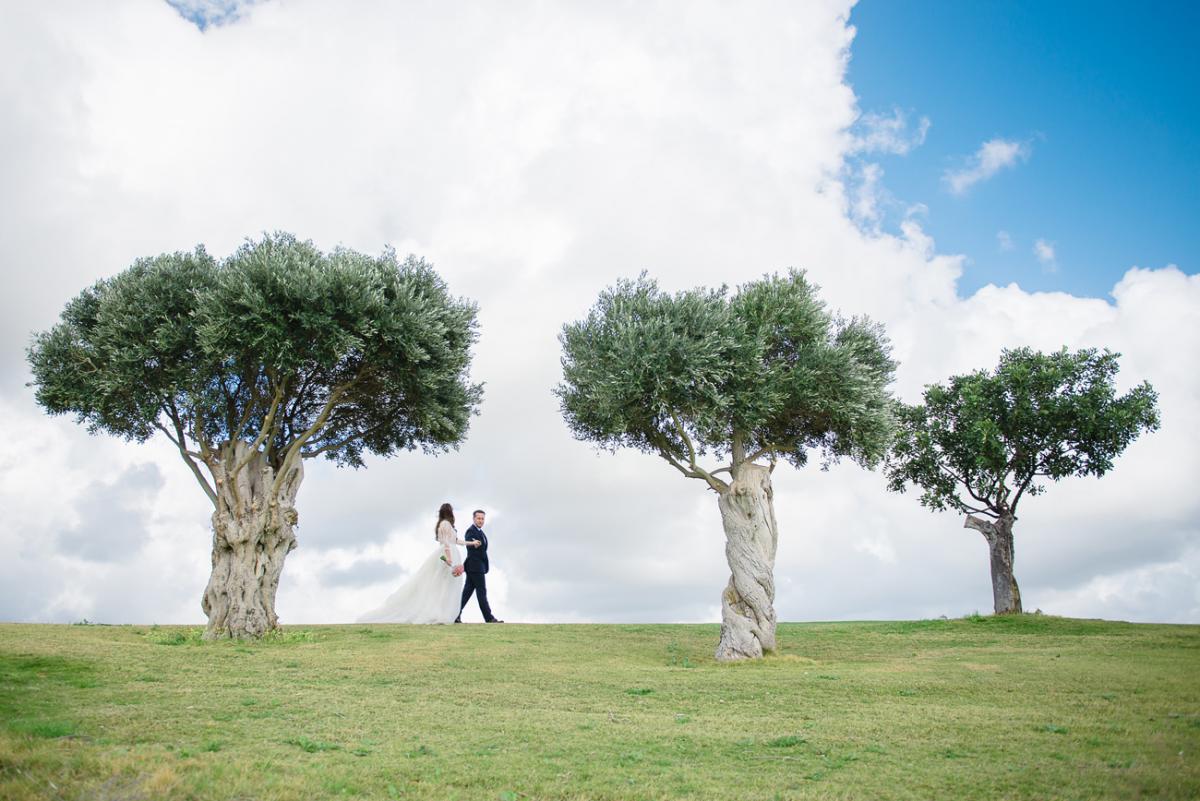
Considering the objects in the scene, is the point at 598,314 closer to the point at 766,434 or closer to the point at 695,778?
the point at 766,434

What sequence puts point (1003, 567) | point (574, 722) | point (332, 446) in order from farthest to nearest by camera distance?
1. point (1003, 567)
2. point (332, 446)
3. point (574, 722)

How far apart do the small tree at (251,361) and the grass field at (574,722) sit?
4.57 metres

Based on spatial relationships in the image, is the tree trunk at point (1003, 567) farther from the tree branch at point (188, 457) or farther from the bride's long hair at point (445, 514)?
the tree branch at point (188, 457)

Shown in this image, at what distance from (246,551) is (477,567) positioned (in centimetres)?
852

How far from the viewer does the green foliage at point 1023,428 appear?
40.8 metres

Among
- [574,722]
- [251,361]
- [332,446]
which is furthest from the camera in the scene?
[332,446]

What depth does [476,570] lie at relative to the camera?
34156 millimetres

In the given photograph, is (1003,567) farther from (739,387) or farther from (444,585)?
(444,585)

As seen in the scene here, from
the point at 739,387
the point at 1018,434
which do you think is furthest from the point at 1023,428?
the point at 739,387

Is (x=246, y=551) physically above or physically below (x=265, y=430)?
below

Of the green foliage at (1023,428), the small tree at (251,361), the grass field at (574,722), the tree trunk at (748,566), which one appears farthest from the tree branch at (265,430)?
the green foliage at (1023,428)

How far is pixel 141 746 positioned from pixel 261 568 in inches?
716

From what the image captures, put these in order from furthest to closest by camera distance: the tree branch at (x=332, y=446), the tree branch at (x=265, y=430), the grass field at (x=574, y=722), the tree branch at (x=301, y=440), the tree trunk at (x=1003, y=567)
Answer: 1. the tree trunk at (x=1003, y=567)
2. the tree branch at (x=332, y=446)
3. the tree branch at (x=301, y=440)
4. the tree branch at (x=265, y=430)
5. the grass field at (x=574, y=722)

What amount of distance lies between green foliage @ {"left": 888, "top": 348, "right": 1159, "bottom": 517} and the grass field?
1383 cm
